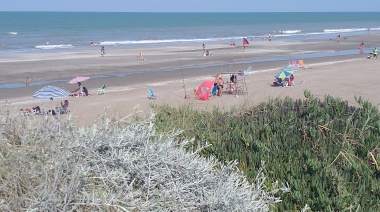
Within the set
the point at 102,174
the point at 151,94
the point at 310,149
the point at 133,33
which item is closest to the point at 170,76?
the point at 151,94

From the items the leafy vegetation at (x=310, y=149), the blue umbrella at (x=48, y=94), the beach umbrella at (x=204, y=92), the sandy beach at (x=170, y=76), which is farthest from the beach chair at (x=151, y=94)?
the leafy vegetation at (x=310, y=149)

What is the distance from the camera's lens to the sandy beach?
60.6ft

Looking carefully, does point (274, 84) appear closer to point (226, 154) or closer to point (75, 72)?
point (75, 72)

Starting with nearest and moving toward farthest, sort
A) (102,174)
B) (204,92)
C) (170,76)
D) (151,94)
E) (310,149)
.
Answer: (102,174), (310,149), (204,92), (151,94), (170,76)

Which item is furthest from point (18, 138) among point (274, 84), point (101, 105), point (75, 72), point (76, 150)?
point (75, 72)

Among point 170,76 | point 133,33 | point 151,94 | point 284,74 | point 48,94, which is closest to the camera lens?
point 48,94

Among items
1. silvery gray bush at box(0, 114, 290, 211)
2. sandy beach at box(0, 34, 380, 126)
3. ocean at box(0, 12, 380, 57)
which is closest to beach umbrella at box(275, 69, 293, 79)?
sandy beach at box(0, 34, 380, 126)

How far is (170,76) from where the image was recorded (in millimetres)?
26031

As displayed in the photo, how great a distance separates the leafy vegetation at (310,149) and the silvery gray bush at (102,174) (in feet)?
2.06

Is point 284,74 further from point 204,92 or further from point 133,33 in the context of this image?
point 133,33

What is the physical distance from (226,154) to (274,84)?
17.8 meters

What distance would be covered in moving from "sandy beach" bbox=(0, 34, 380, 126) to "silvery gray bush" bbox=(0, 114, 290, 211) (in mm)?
9735

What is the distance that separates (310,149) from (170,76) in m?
21.5

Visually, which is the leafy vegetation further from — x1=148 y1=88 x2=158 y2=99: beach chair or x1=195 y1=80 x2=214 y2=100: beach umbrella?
x1=148 y1=88 x2=158 y2=99: beach chair
